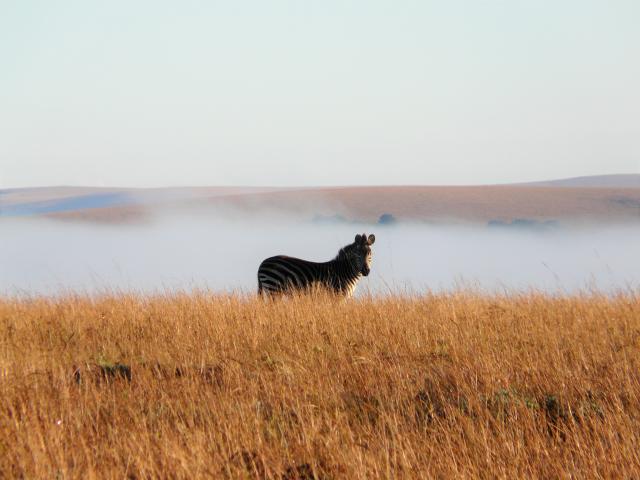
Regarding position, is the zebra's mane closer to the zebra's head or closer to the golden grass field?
the zebra's head

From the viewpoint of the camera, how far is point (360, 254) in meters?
16.9

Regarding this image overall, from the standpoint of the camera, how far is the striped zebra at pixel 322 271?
52.9ft

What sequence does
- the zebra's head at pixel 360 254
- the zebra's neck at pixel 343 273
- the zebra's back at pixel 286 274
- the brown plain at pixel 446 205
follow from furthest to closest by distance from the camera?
the brown plain at pixel 446 205 → the zebra's head at pixel 360 254 → the zebra's neck at pixel 343 273 → the zebra's back at pixel 286 274

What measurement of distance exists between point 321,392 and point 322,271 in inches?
370

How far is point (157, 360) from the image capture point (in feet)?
29.4

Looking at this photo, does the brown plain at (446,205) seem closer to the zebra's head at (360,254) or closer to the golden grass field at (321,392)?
the zebra's head at (360,254)

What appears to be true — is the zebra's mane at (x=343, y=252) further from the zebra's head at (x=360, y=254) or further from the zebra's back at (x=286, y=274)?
the zebra's back at (x=286, y=274)

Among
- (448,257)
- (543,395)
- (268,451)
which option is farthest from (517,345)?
(448,257)

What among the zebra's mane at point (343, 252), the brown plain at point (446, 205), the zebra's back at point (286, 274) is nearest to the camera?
the zebra's back at point (286, 274)

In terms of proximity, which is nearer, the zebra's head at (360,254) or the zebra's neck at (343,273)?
the zebra's neck at (343,273)

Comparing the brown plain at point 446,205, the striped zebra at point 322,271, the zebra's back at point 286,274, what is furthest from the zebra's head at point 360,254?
the brown plain at point 446,205

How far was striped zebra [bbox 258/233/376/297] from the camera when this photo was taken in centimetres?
1611

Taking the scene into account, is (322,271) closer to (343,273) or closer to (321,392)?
(343,273)

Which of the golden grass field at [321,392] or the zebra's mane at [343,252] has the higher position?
the zebra's mane at [343,252]
